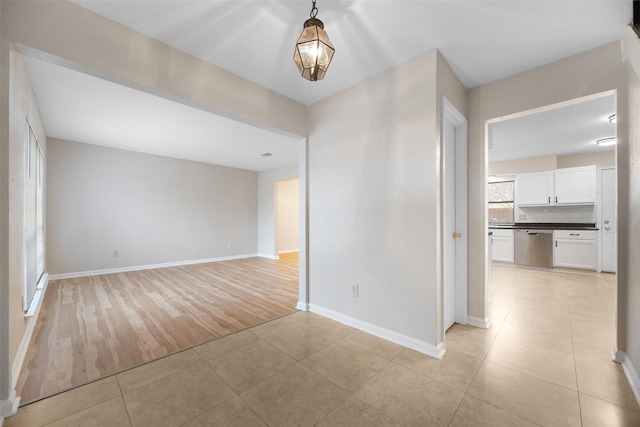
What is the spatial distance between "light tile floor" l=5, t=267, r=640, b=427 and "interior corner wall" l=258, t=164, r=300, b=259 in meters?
4.91

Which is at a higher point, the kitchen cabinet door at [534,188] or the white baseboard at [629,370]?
the kitchen cabinet door at [534,188]

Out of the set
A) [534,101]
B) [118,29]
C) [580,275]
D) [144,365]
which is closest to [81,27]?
[118,29]

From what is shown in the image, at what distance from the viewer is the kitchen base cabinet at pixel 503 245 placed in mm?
6016

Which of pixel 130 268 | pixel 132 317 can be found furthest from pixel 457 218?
pixel 130 268

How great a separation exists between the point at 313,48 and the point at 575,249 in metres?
7.03

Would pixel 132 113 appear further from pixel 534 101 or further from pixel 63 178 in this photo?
pixel 534 101

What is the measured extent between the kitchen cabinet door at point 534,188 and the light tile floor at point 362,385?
410 cm

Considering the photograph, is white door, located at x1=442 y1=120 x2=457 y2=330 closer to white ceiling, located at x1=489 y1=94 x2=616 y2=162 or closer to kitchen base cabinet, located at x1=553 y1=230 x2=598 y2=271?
white ceiling, located at x1=489 y1=94 x2=616 y2=162

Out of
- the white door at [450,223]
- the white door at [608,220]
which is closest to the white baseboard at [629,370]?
the white door at [450,223]

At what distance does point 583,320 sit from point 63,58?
208 inches

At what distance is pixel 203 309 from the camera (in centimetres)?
329

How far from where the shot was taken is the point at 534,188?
19.5 ft

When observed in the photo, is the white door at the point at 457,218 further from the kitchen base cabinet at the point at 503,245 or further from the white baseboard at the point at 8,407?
the kitchen base cabinet at the point at 503,245

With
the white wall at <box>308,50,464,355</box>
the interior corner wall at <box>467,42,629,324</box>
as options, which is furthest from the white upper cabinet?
the white wall at <box>308,50,464,355</box>
